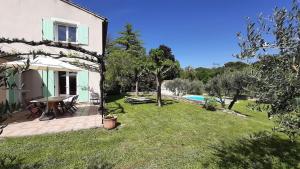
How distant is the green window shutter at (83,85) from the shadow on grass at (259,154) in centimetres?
1189

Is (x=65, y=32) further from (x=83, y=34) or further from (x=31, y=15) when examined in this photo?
(x=31, y=15)

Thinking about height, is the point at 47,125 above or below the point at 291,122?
below

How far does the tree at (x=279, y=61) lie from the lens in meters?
3.45

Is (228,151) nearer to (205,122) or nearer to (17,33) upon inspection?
(205,122)

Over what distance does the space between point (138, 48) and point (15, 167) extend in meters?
38.0

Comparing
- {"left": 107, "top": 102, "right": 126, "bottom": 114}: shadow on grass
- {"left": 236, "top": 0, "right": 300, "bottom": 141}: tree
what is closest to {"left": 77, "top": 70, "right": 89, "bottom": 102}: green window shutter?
{"left": 107, "top": 102, "right": 126, "bottom": 114}: shadow on grass

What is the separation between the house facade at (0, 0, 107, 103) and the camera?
15.0m

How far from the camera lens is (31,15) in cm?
1527

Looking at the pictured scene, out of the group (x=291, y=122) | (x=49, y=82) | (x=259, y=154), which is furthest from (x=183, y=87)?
(x=291, y=122)

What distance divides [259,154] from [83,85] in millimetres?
13208

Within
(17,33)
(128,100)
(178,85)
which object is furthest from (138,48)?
(17,33)

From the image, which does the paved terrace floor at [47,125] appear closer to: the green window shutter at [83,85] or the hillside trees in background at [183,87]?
the green window shutter at [83,85]

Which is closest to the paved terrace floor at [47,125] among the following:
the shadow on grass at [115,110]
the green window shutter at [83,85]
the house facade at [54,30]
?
the shadow on grass at [115,110]

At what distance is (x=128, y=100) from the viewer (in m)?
17.9
